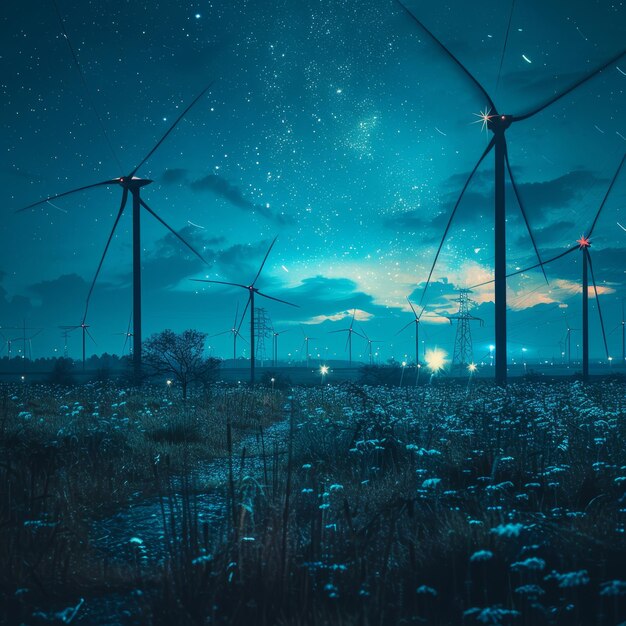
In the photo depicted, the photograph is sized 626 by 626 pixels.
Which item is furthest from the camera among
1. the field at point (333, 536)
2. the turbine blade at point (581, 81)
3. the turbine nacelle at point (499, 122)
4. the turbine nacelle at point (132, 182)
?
the turbine nacelle at point (132, 182)

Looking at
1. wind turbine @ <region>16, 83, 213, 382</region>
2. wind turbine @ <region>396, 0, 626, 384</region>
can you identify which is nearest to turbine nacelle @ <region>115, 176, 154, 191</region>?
wind turbine @ <region>16, 83, 213, 382</region>

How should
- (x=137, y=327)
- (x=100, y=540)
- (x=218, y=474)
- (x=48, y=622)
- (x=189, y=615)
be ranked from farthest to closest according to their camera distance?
(x=137, y=327), (x=218, y=474), (x=100, y=540), (x=48, y=622), (x=189, y=615)

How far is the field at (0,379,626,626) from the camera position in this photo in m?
3.11

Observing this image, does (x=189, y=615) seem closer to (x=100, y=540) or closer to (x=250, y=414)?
(x=100, y=540)

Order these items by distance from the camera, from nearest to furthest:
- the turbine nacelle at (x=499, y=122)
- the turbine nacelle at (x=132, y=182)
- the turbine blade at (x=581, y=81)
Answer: the turbine blade at (x=581, y=81) < the turbine nacelle at (x=499, y=122) < the turbine nacelle at (x=132, y=182)

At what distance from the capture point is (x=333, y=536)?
394 cm

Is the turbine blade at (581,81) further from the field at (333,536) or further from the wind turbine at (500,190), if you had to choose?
the field at (333,536)

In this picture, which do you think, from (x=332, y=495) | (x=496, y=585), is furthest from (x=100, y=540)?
(x=496, y=585)

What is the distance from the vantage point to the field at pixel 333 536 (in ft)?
10.2

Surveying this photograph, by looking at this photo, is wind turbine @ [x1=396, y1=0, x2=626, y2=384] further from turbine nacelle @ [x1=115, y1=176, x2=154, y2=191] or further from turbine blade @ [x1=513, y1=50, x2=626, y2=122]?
turbine nacelle @ [x1=115, y1=176, x2=154, y2=191]

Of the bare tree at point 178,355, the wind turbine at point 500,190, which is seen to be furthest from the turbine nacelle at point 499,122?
the bare tree at point 178,355

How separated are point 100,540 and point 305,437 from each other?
4.81 m

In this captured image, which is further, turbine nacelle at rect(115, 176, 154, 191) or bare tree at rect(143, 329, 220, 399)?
turbine nacelle at rect(115, 176, 154, 191)

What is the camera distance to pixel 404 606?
328 cm
